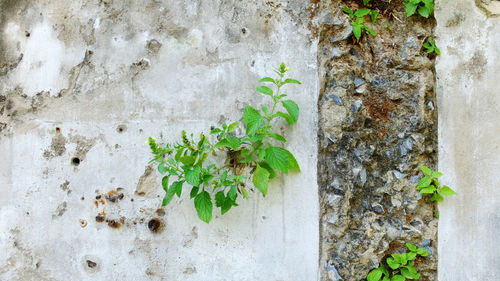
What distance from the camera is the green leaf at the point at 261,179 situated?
5.97ft

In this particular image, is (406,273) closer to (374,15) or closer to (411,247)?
(411,247)

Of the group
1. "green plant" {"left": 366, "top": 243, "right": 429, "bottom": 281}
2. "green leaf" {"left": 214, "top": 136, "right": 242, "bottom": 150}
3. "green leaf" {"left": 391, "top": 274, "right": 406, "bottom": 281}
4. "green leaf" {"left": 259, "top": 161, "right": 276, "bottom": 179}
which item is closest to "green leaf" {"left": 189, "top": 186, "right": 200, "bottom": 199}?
"green leaf" {"left": 214, "top": 136, "right": 242, "bottom": 150}

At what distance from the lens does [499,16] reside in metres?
2.00

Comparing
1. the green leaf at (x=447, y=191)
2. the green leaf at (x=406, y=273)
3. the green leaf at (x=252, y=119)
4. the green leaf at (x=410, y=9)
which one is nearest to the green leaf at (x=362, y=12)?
the green leaf at (x=410, y=9)

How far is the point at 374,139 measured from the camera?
1.97 meters

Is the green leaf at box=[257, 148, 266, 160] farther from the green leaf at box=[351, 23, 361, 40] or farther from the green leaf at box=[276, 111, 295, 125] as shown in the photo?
the green leaf at box=[351, 23, 361, 40]

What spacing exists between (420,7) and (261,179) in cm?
124

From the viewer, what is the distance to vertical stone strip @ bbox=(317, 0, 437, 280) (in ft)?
6.32

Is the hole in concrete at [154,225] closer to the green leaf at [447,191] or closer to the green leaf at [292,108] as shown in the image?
the green leaf at [292,108]

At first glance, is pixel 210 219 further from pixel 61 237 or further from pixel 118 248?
pixel 61 237

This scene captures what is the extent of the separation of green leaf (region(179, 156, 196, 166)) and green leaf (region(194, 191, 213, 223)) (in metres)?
0.16

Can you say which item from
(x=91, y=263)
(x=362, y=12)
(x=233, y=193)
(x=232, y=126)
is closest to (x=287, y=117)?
(x=232, y=126)

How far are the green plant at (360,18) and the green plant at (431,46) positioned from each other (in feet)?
0.91

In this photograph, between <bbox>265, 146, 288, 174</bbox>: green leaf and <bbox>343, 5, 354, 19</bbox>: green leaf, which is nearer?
<bbox>265, 146, 288, 174</bbox>: green leaf
